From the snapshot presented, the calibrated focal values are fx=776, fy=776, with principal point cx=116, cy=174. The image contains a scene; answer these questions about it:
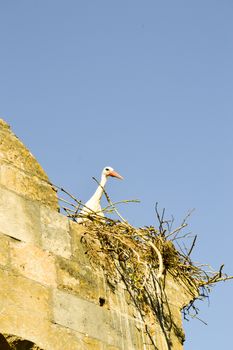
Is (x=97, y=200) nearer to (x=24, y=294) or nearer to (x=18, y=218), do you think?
(x=18, y=218)

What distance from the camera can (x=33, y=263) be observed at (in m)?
5.03

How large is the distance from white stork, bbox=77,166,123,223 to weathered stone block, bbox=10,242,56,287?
1.31 metres

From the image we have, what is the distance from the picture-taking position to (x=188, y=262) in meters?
7.16

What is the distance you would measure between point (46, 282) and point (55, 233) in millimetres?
484

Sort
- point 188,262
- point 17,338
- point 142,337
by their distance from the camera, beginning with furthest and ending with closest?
point 188,262 → point 142,337 → point 17,338

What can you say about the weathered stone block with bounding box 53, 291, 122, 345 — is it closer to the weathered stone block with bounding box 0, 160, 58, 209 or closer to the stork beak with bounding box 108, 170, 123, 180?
the weathered stone block with bounding box 0, 160, 58, 209

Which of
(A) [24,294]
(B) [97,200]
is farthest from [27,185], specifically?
(B) [97,200]

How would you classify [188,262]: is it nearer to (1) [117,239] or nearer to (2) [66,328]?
(1) [117,239]

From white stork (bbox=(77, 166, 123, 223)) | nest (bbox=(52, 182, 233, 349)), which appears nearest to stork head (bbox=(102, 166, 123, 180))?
white stork (bbox=(77, 166, 123, 223))

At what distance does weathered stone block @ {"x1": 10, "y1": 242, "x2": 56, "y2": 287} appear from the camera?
492 centimetres

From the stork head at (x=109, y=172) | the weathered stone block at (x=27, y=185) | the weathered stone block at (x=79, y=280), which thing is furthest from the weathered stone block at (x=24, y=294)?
the stork head at (x=109, y=172)

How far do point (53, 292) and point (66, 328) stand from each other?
0.83 ft

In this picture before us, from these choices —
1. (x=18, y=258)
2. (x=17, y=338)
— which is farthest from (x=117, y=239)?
A: (x=17, y=338)

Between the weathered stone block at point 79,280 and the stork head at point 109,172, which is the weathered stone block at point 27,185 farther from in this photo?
the stork head at point 109,172
